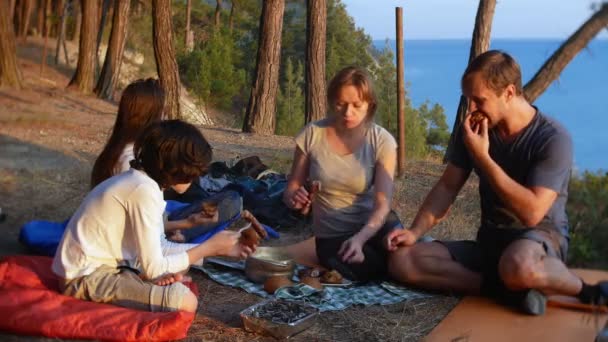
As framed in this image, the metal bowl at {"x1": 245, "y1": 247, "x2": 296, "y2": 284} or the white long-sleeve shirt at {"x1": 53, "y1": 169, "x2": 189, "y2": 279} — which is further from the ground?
the white long-sleeve shirt at {"x1": 53, "y1": 169, "x2": 189, "y2": 279}

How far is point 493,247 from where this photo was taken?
3.23 meters

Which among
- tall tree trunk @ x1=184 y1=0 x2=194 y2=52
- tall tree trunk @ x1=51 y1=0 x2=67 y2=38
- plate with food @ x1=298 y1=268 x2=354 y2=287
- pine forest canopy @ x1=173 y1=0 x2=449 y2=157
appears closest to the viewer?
plate with food @ x1=298 y1=268 x2=354 y2=287

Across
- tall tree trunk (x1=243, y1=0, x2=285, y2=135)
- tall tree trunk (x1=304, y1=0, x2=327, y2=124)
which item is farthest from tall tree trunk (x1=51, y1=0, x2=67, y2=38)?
tall tree trunk (x1=304, y1=0, x2=327, y2=124)

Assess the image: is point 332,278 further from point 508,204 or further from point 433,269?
point 508,204

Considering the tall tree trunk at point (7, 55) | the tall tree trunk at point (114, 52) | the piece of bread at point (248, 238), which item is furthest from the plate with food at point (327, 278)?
the tall tree trunk at point (114, 52)

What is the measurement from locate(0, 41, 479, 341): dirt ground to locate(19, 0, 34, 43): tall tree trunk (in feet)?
16.1

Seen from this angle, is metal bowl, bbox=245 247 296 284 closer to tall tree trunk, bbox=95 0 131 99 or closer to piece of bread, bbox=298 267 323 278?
piece of bread, bbox=298 267 323 278

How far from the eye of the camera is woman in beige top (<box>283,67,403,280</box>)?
3395 millimetres

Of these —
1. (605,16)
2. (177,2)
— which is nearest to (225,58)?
(177,2)

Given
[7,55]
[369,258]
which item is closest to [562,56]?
[369,258]

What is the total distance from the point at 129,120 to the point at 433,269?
164 cm

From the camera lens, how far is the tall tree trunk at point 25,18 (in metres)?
16.1

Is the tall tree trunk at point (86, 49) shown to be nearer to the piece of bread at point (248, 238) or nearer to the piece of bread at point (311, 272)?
the piece of bread at point (311, 272)

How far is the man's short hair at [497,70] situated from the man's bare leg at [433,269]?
81cm
